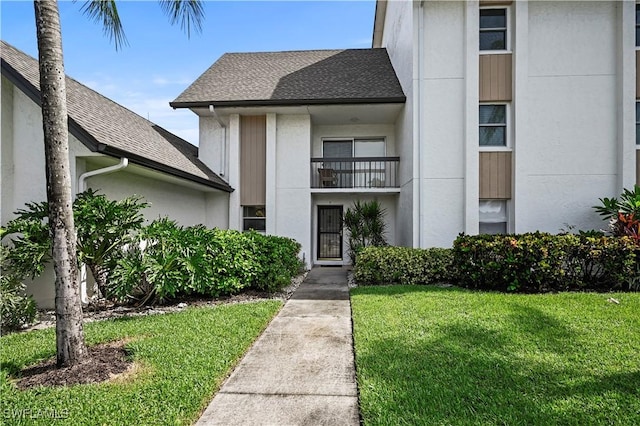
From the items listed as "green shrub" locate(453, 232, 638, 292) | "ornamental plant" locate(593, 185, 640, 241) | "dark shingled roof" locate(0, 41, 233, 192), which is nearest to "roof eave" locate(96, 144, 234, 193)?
"dark shingled roof" locate(0, 41, 233, 192)

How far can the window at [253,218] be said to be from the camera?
12367 mm

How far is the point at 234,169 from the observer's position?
1206cm

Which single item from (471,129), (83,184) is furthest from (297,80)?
(83,184)

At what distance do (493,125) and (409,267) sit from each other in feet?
16.4

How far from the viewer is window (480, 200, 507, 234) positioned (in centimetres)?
984

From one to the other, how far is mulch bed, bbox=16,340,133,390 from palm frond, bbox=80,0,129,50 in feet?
15.0

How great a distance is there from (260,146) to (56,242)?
8.83 m

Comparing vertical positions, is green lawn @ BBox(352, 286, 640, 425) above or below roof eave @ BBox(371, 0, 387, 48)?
below

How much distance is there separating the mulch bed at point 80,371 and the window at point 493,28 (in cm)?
1133

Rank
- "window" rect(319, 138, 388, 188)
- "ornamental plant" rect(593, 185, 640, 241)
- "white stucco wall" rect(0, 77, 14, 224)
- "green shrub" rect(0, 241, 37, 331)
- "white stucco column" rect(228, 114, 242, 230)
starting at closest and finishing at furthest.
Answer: "green shrub" rect(0, 241, 37, 331)
"white stucco wall" rect(0, 77, 14, 224)
"ornamental plant" rect(593, 185, 640, 241)
"white stucco column" rect(228, 114, 242, 230)
"window" rect(319, 138, 388, 188)

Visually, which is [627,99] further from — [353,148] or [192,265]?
[192,265]

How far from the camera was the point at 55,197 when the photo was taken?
3.73 metres

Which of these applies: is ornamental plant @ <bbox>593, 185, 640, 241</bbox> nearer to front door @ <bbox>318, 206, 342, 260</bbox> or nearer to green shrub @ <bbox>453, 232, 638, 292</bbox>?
green shrub @ <bbox>453, 232, 638, 292</bbox>

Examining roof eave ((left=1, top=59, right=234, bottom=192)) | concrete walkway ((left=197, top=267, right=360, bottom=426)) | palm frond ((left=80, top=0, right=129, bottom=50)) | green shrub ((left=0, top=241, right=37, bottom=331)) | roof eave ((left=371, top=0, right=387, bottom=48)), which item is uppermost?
roof eave ((left=371, top=0, right=387, bottom=48))
